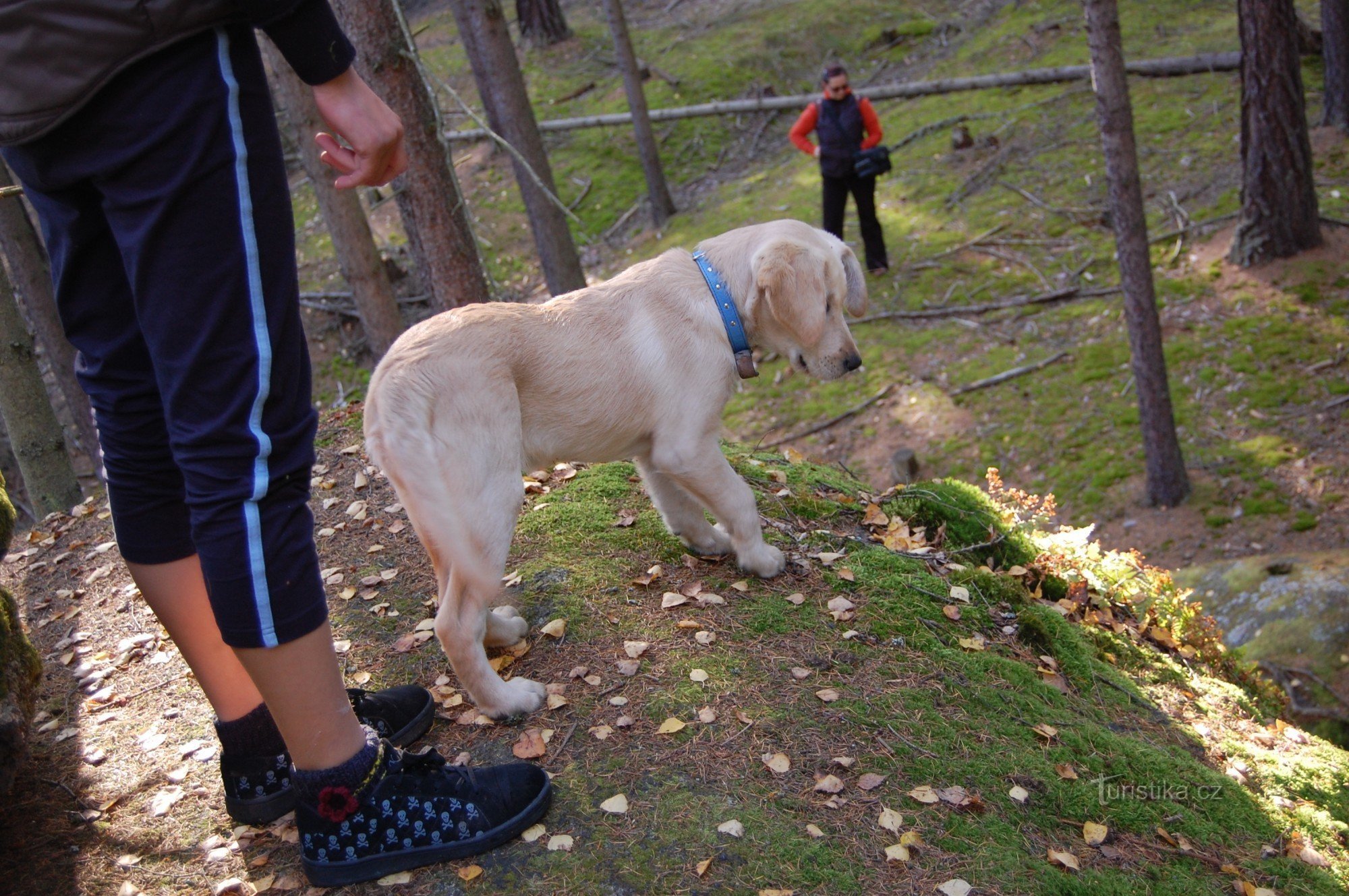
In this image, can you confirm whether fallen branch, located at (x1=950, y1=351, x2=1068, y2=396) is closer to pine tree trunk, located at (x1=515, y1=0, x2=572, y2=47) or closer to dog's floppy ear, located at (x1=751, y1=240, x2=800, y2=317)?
dog's floppy ear, located at (x1=751, y1=240, x2=800, y2=317)

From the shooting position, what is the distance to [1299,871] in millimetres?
3359

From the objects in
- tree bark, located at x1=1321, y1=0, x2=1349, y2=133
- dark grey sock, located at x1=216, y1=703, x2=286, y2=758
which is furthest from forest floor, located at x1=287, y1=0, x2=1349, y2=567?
dark grey sock, located at x1=216, y1=703, x2=286, y2=758

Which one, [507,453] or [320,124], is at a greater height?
[320,124]

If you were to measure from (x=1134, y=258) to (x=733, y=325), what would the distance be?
5.22 metres

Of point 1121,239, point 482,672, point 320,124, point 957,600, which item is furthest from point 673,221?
point 482,672

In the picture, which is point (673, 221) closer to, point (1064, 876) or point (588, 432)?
point (588, 432)

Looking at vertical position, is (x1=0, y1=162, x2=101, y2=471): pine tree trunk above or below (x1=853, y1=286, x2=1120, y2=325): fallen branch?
above

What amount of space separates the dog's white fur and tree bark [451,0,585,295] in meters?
6.82

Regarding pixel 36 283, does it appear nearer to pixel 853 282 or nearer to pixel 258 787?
pixel 258 787

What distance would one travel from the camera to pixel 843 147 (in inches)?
464

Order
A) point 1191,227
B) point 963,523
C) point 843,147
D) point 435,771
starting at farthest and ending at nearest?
point 843,147 < point 1191,227 < point 963,523 < point 435,771

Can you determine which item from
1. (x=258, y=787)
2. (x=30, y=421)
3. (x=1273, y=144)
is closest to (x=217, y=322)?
(x=258, y=787)

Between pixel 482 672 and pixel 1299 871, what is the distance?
2.97 meters

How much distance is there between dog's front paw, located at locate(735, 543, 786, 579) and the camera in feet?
13.6
